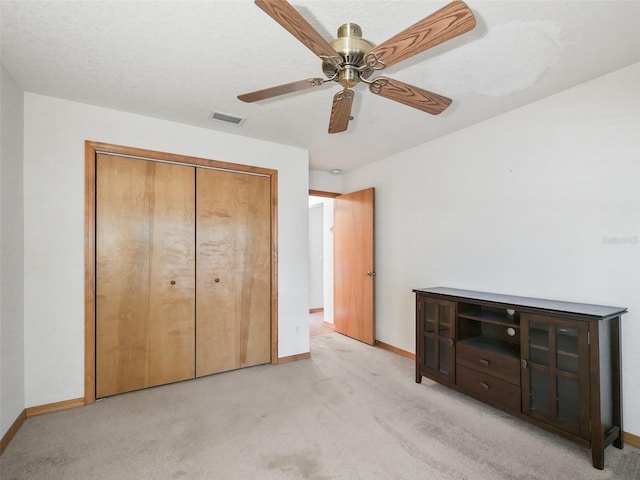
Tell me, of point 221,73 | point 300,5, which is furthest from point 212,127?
point 300,5

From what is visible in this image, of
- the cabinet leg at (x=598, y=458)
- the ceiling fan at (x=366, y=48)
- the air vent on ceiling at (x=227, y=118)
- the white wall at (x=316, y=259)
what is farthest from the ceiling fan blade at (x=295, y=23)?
the white wall at (x=316, y=259)

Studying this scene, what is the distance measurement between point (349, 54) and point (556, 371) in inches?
89.2

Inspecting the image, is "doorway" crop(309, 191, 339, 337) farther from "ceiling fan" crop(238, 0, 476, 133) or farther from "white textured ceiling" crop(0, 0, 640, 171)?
"ceiling fan" crop(238, 0, 476, 133)

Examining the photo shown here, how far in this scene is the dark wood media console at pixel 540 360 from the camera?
6.18 feet

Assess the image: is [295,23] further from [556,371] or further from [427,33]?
[556,371]

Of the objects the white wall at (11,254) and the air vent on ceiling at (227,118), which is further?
the air vent on ceiling at (227,118)

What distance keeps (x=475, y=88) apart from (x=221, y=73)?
1835mm

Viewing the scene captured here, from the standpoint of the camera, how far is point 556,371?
203 centimetres

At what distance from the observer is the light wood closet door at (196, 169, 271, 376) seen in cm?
313

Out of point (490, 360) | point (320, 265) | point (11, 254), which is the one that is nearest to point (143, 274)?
point (11, 254)

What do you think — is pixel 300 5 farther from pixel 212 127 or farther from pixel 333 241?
pixel 333 241

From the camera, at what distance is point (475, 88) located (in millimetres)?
2348

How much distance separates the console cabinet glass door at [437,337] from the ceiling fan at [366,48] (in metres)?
1.70

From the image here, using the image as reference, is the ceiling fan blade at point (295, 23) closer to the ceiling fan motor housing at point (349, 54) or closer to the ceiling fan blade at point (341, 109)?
the ceiling fan motor housing at point (349, 54)
